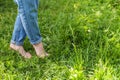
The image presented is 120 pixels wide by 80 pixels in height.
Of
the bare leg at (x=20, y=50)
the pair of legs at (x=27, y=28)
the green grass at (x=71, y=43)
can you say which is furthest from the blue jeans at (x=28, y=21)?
the green grass at (x=71, y=43)

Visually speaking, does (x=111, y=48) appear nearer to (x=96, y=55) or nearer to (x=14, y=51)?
(x=96, y=55)

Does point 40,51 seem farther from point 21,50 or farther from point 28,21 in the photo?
point 28,21

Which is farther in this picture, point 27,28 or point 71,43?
point 71,43

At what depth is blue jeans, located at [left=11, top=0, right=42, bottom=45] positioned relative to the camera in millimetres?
2992

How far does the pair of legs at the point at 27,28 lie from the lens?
3004 millimetres

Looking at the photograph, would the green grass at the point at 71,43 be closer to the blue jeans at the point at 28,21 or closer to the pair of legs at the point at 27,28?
the pair of legs at the point at 27,28

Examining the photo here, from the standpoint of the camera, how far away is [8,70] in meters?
3.16

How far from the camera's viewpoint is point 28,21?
3070 mm

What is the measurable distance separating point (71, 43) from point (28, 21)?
725mm

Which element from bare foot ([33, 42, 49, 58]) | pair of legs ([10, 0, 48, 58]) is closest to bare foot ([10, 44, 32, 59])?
pair of legs ([10, 0, 48, 58])

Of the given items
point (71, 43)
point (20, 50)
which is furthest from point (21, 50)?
point (71, 43)

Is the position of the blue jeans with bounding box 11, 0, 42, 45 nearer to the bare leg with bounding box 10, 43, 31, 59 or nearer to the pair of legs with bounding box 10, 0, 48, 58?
the pair of legs with bounding box 10, 0, 48, 58

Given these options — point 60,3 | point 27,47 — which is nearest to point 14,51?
point 27,47

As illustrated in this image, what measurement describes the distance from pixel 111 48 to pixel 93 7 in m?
1.10
